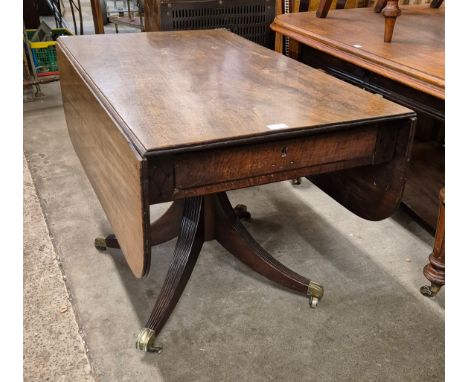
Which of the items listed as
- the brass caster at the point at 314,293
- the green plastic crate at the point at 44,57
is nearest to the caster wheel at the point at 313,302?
the brass caster at the point at 314,293

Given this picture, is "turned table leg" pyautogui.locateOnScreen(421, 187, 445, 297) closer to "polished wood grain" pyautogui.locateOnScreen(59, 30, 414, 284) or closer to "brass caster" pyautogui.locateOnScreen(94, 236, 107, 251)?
"polished wood grain" pyautogui.locateOnScreen(59, 30, 414, 284)

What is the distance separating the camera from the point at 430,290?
174 centimetres

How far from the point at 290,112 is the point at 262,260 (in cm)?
68

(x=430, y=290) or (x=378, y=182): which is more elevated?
(x=378, y=182)

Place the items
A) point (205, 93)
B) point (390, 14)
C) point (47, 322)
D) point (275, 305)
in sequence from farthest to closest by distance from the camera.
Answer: point (390, 14), point (275, 305), point (47, 322), point (205, 93)

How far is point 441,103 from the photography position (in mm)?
1567

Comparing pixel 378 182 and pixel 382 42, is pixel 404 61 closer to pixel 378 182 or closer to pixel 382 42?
pixel 382 42

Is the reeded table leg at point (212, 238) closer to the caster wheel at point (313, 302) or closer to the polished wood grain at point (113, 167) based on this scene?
the caster wheel at point (313, 302)

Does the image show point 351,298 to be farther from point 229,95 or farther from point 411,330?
point 229,95

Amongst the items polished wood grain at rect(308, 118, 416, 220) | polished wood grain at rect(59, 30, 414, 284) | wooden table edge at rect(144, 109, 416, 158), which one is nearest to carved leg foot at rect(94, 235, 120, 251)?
polished wood grain at rect(59, 30, 414, 284)

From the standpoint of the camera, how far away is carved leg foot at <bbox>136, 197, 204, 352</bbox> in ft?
4.89

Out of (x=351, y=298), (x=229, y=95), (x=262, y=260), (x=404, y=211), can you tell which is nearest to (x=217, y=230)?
(x=262, y=260)

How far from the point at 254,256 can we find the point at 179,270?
0.90 ft

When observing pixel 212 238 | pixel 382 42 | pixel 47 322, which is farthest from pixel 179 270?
pixel 382 42
